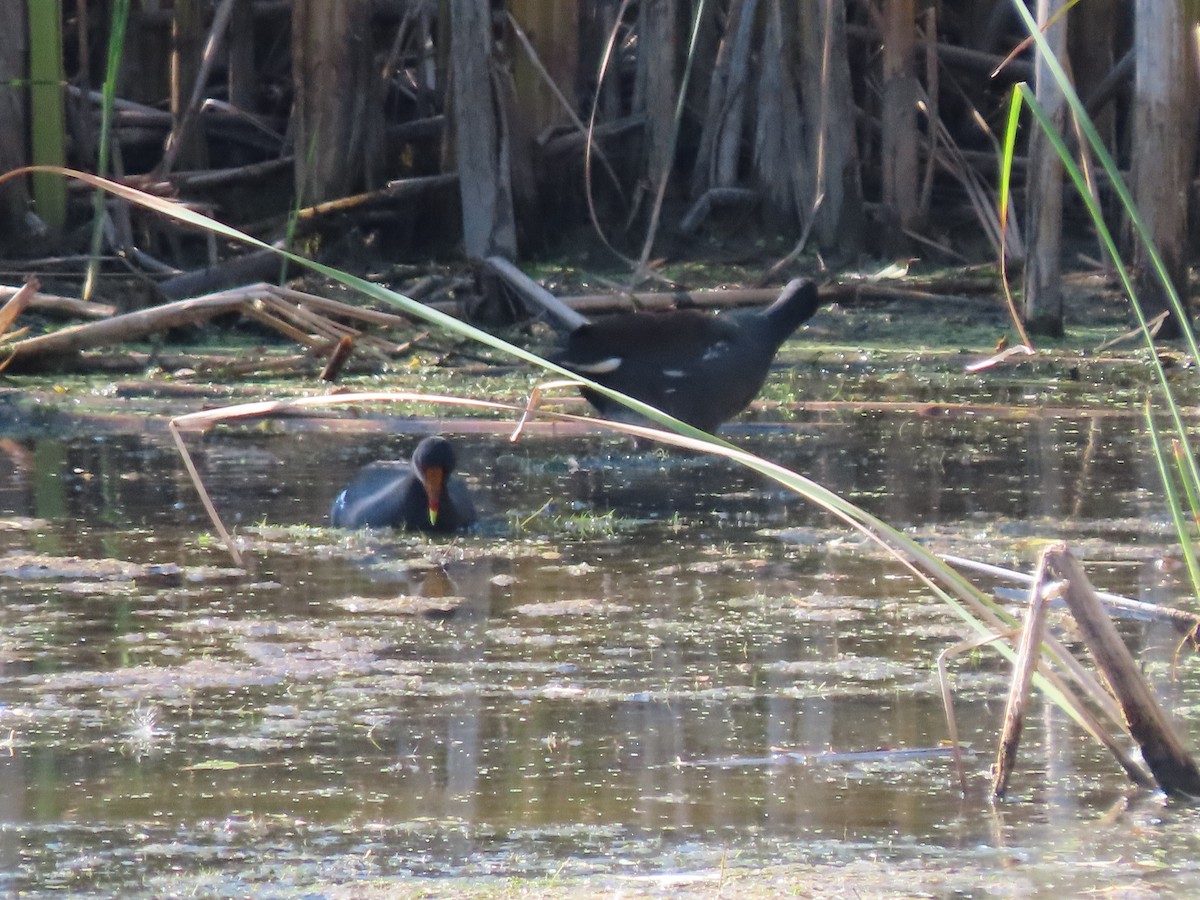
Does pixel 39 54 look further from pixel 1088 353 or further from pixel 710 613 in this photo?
pixel 710 613

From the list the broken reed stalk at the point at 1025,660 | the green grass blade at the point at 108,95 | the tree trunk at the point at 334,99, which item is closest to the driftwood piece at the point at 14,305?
the green grass blade at the point at 108,95

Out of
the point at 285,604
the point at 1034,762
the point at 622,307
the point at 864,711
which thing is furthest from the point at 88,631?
the point at 622,307

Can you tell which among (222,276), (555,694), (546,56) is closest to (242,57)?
(546,56)

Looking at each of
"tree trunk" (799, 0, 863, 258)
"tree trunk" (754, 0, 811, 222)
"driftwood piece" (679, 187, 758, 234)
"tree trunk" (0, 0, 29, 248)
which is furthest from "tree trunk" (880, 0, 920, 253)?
"tree trunk" (0, 0, 29, 248)

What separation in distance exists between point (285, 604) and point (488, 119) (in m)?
5.43

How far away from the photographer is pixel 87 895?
2.46 m

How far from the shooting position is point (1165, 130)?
853 cm

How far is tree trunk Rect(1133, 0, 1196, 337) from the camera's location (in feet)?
27.6

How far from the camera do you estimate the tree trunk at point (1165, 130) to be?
8.41 meters

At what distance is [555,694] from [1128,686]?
3.54ft

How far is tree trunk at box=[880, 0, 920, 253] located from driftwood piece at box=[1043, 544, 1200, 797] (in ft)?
24.6

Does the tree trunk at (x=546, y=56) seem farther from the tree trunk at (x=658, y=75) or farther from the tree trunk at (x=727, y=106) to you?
the tree trunk at (x=727, y=106)

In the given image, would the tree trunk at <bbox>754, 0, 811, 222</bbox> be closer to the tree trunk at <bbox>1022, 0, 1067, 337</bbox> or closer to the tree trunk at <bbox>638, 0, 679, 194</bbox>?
the tree trunk at <bbox>638, 0, 679, 194</bbox>

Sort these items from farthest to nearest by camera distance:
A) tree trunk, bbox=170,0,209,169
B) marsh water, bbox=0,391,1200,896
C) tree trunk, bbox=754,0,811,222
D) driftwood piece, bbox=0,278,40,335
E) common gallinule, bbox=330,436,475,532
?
tree trunk, bbox=170,0,209,169
tree trunk, bbox=754,0,811,222
driftwood piece, bbox=0,278,40,335
common gallinule, bbox=330,436,475,532
marsh water, bbox=0,391,1200,896
